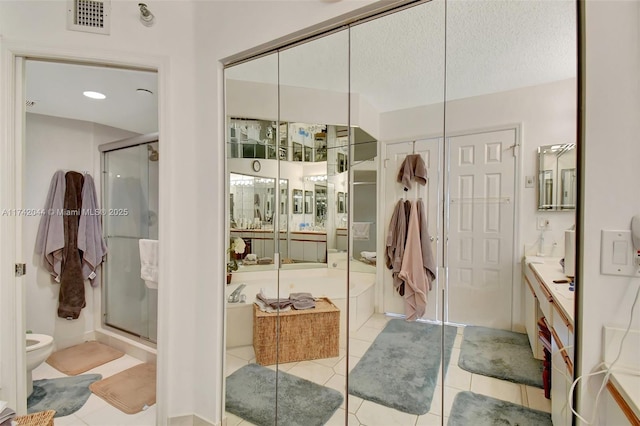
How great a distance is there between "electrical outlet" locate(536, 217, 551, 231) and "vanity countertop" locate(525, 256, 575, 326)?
0.11 metres

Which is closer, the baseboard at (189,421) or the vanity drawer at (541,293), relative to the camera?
the vanity drawer at (541,293)

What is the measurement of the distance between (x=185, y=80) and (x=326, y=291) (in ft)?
5.14

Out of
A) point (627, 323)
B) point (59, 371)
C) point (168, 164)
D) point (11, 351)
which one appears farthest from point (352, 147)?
point (59, 371)

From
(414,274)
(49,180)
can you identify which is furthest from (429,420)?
(49,180)

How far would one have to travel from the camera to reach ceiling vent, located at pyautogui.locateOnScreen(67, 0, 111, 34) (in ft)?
4.98

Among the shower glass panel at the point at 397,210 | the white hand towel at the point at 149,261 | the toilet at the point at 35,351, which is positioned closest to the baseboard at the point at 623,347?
the shower glass panel at the point at 397,210

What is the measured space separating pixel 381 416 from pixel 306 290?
741 mm

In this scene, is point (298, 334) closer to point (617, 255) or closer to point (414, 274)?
point (414, 274)

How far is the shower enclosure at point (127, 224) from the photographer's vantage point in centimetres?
273

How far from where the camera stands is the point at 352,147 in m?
1.50

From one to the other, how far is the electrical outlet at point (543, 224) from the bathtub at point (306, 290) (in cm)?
75

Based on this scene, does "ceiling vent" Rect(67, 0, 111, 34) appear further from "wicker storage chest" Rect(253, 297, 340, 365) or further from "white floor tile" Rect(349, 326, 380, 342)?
"white floor tile" Rect(349, 326, 380, 342)

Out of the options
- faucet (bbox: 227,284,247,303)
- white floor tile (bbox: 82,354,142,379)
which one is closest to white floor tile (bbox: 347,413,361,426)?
faucet (bbox: 227,284,247,303)

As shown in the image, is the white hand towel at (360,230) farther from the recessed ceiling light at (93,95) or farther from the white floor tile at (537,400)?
the recessed ceiling light at (93,95)
